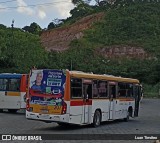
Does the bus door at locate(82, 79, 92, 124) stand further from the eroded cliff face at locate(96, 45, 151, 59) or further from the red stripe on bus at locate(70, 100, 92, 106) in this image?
the eroded cliff face at locate(96, 45, 151, 59)

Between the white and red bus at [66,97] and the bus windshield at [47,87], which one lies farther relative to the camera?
the bus windshield at [47,87]

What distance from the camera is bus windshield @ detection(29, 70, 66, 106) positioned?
19084 millimetres

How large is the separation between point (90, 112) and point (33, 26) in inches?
5242

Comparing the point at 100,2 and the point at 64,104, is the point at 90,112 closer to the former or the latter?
the point at 64,104

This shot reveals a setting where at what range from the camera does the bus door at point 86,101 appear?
20.0 meters

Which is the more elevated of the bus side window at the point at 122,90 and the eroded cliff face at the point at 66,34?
the eroded cliff face at the point at 66,34

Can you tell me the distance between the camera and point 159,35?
11344 centimetres

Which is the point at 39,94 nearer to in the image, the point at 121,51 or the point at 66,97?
the point at 66,97

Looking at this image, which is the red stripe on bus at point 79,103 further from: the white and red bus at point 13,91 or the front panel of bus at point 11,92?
the front panel of bus at point 11,92

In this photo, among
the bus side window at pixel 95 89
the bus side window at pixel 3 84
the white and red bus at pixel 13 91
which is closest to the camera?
the bus side window at pixel 95 89

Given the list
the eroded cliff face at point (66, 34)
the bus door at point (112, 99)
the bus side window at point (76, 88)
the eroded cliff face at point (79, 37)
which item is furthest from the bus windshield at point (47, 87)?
the eroded cliff face at point (66, 34)

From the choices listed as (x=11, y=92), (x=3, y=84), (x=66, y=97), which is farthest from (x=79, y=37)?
(x=66, y=97)

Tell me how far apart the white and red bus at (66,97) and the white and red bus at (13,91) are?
7.71 meters

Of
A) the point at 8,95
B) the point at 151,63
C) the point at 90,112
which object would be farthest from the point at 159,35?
the point at 90,112
